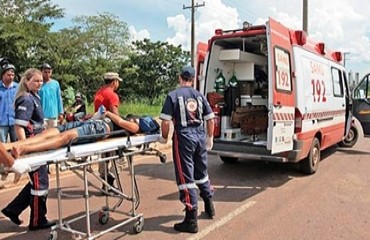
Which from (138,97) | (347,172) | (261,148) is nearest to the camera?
(261,148)

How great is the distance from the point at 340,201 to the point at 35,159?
4463mm

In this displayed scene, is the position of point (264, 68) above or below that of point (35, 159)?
above

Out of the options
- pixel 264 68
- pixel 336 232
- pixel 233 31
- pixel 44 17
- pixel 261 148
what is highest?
pixel 44 17

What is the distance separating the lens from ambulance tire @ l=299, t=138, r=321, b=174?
7.51 meters

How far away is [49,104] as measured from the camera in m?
7.38

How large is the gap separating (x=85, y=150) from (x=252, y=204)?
2861 millimetres

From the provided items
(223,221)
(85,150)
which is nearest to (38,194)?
(85,150)

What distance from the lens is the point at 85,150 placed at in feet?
Result: 13.0

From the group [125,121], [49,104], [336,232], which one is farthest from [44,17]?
[336,232]

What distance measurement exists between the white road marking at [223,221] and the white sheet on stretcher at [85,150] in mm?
1220

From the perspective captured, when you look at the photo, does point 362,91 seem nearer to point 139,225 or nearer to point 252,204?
point 252,204

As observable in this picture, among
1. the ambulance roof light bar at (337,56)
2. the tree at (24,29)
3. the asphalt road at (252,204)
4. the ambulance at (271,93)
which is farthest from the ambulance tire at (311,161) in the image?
the tree at (24,29)

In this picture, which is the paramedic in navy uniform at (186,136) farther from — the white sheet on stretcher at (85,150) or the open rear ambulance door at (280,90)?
the open rear ambulance door at (280,90)

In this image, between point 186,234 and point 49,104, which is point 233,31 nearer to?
point 49,104
